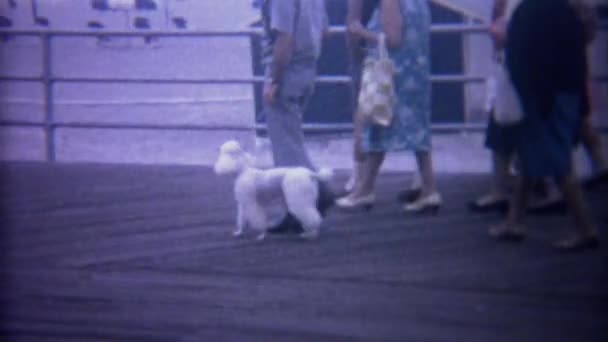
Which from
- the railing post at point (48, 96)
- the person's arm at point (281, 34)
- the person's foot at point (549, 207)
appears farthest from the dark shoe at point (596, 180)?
the railing post at point (48, 96)

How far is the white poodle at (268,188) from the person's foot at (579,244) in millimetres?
985

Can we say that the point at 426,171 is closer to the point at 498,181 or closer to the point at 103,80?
the point at 498,181

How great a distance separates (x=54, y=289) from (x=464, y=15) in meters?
5.27

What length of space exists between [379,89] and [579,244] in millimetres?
1103

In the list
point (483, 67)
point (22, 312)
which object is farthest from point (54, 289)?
point (483, 67)

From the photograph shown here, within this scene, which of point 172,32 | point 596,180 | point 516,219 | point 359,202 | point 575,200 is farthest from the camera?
point 172,32

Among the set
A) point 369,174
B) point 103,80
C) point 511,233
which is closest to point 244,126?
point 103,80

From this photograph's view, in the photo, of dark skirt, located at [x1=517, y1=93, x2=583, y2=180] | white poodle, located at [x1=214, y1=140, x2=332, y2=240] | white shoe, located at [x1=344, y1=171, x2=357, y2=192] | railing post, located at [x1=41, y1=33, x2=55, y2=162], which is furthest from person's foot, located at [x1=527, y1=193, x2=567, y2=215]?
railing post, located at [x1=41, y1=33, x2=55, y2=162]

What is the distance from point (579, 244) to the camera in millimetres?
→ 3990

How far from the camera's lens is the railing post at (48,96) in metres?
7.43

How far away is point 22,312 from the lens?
11.2 feet

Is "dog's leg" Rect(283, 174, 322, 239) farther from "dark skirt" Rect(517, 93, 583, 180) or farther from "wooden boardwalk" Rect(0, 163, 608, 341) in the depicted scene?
"dark skirt" Rect(517, 93, 583, 180)

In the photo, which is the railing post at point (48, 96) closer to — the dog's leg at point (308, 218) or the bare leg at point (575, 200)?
the dog's leg at point (308, 218)

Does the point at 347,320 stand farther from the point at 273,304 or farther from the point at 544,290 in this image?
the point at 544,290
